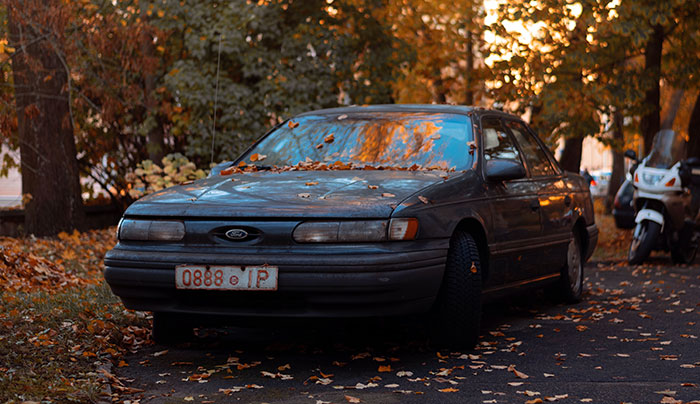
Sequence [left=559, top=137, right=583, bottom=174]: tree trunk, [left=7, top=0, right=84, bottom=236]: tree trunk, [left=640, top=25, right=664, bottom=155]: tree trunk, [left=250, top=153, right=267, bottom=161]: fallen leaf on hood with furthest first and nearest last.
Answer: [left=559, top=137, right=583, bottom=174]: tree trunk
[left=640, top=25, right=664, bottom=155]: tree trunk
[left=7, top=0, right=84, bottom=236]: tree trunk
[left=250, top=153, right=267, bottom=161]: fallen leaf on hood

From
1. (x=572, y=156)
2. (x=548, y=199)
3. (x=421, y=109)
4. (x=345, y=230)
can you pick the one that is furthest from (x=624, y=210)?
(x=345, y=230)

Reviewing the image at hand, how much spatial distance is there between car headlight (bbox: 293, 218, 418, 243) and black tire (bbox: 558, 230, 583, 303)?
10.6 feet

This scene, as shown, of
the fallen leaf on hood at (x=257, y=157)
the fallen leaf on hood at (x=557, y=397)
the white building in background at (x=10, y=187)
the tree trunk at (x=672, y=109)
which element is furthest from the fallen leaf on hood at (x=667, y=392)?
the tree trunk at (x=672, y=109)

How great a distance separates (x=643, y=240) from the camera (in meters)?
12.2

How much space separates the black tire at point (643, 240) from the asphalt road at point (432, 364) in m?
4.37

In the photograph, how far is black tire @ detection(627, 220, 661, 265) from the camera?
39.8 feet

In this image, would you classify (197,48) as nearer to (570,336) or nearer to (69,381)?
(570,336)

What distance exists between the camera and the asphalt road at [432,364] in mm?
4961

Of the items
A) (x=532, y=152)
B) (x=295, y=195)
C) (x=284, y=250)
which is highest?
(x=532, y=152)

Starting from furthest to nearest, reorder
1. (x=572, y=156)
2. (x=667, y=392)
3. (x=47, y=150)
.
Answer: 1. (x=572, y=156)
2. (x=47, y=150)
3. (x=667, y=392)

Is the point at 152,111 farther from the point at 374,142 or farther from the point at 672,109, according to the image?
the point at 672,109

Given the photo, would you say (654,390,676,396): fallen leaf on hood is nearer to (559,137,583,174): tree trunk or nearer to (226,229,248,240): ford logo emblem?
(226,229,248,240): ford logo emblem

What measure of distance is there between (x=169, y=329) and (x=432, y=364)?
1.63m

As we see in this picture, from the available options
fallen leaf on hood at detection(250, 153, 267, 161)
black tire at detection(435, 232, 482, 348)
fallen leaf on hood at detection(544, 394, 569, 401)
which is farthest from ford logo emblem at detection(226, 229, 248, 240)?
fallen leaf on hood at detection(544, 394, 569, 401)
